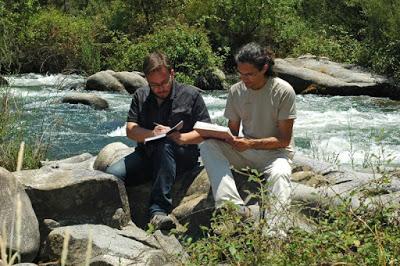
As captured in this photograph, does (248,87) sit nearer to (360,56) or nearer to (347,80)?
(347,80)

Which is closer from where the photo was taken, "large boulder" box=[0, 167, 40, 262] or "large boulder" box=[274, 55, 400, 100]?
"large boulder" box=[0, 167, 40, 262]

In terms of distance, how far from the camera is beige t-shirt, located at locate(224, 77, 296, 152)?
4.67 meters

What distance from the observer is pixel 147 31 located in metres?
21.4

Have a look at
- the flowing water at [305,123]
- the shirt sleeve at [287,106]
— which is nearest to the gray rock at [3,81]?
the flowing water at [305,123]

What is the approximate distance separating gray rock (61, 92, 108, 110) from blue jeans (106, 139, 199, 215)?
818 centimetres

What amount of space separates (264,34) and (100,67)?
5.31 metres

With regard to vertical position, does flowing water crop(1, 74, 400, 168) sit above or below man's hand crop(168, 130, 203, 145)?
below

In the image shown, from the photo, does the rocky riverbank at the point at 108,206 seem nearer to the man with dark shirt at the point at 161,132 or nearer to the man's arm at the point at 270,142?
the man with dark shirt at the point at 161,132

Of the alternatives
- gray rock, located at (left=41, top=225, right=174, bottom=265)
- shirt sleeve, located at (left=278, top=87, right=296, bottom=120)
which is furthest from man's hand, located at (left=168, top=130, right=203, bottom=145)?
gray rock, located at (left=41, top=225, right=174, bottom=265)

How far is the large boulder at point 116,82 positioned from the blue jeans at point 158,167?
10756mm

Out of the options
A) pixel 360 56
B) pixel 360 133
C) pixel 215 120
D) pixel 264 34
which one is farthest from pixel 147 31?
pixel 360 133

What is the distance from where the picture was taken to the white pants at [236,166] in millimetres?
4336

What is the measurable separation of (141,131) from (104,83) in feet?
37.1

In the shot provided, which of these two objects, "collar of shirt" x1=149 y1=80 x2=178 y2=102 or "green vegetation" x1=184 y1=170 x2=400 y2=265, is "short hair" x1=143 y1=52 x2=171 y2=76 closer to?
"collar of shirt" x1=149 y1=80 x2=178 y2=102
